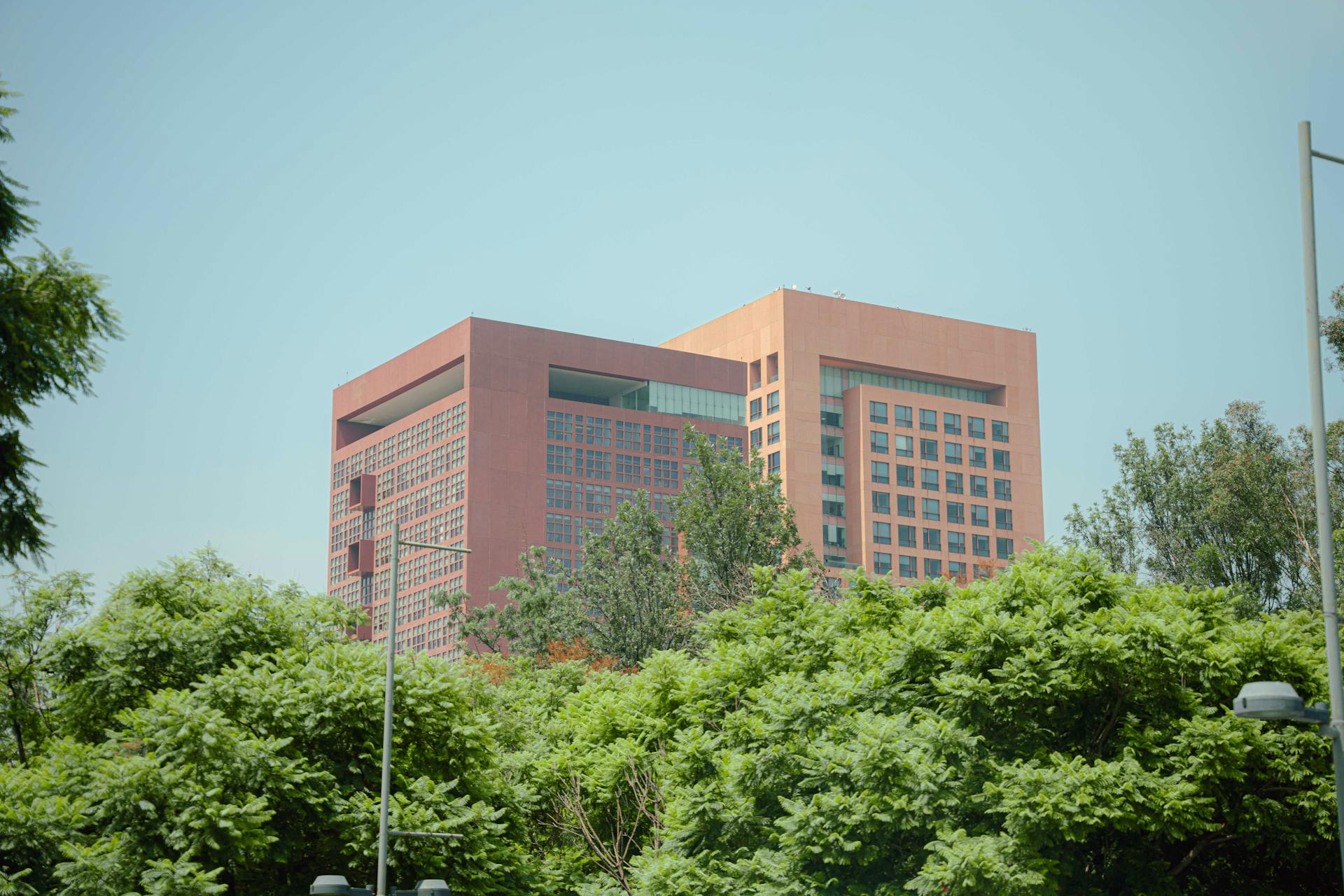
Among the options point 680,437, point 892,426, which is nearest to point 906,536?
point 892,426

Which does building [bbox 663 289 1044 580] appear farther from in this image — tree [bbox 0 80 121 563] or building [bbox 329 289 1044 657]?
tree [bbox 0 80 121 563]

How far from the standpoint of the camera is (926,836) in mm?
27875

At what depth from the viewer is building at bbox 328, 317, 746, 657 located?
4835 inches

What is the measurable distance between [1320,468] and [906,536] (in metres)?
124

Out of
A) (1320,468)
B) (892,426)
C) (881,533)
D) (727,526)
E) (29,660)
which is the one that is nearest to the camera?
(1320,468)

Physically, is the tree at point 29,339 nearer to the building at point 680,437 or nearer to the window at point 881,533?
the building at point 680,437

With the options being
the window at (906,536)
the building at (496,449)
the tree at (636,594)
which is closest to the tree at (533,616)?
the tree at (636,594)

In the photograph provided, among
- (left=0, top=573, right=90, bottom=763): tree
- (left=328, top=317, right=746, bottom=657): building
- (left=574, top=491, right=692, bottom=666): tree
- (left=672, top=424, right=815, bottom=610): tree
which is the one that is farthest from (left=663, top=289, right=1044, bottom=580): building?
(left=0, top=573, right=90, bottom=763): tree

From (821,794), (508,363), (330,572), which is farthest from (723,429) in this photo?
(821,794)

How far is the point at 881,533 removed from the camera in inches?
5315

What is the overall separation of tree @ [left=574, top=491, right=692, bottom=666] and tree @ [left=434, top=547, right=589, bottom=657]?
7.44ft

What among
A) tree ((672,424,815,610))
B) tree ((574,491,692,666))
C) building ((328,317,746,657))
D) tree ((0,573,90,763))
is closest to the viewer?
tree ((0,573,90,763))

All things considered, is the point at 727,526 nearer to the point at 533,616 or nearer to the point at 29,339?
the point at 533,616

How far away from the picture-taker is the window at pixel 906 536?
447 ft
